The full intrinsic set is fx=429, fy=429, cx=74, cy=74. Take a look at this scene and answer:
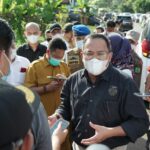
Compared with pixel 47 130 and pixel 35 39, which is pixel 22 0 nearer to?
pixel 35 39

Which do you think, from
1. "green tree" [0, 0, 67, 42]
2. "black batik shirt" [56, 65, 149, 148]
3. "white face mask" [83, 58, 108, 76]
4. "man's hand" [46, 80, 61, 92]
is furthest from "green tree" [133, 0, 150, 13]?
"black batik shirt" [56, 65, 149, 148]

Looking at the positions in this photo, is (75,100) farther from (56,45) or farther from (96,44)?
(56,45)

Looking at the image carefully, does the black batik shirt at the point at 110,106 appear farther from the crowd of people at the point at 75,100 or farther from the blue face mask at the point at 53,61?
the blue face mask at the point at 53,61

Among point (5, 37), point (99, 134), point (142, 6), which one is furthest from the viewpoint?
point (142, 6)

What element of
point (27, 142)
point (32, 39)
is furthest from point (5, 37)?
point (32, 39)

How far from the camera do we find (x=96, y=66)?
335 centimetres

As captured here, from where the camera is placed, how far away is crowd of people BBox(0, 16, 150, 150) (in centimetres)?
145

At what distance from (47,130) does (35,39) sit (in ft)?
16.2

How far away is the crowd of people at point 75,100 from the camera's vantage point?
1447 mm

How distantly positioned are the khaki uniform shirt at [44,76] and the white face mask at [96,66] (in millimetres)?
1418

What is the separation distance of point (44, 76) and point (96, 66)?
1.57 meters

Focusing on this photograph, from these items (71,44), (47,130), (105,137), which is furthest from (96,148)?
(71,44)

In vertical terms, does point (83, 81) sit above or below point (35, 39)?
above

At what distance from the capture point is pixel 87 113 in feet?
10.8
